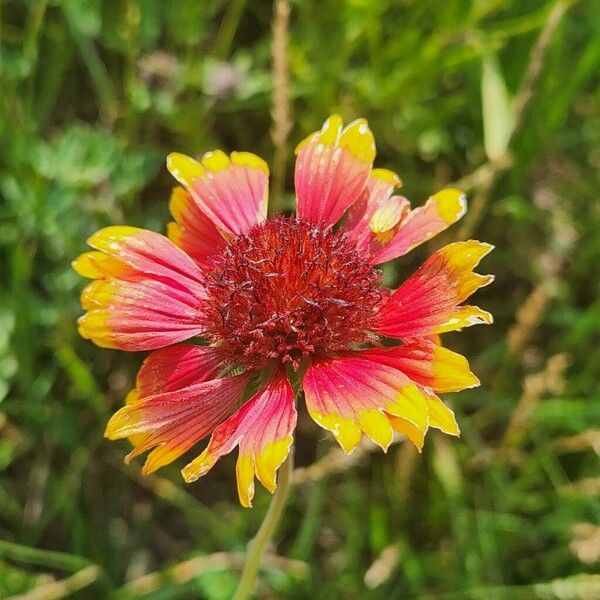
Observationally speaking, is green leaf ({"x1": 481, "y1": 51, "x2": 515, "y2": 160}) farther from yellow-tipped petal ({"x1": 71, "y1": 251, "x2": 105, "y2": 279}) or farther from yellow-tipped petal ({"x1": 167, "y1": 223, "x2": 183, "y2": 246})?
yellow-tipped petal ({"x1": 71, "y1": 251, "x2": 105, "y2": 279})

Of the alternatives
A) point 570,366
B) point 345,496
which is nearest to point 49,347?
point 345,496

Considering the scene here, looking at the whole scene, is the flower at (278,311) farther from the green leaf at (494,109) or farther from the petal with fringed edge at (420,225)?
the green leaf at (494,109)

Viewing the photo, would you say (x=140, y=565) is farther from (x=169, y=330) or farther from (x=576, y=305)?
(x=576, y=305)

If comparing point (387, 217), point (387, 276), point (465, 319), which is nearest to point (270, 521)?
point (465, 319)

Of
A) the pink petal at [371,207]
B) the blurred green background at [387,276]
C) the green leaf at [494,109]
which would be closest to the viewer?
the pink petal at [371,207]

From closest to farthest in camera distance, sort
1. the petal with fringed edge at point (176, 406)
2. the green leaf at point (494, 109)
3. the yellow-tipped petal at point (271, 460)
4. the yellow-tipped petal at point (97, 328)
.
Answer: the yellow-tipped petal at point (271, 460) → the petal with fringed edge at point (176, 406) → the yellow-tipped petal at point (97, 328) → the green leaf at point (494, 109)

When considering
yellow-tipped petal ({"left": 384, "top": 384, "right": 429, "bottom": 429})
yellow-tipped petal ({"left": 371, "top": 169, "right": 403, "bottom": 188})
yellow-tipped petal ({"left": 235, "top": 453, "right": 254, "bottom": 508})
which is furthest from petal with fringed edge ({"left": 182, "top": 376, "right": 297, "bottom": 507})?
yellow-tipped petal ({"left": 371, "top": 169, "right": 403, "bottom": 188})

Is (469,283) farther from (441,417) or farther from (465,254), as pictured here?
(441,417)

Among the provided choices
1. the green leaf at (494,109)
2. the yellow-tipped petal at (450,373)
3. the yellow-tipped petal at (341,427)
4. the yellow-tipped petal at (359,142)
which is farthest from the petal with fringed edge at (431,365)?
the green leaf at (494,109)
